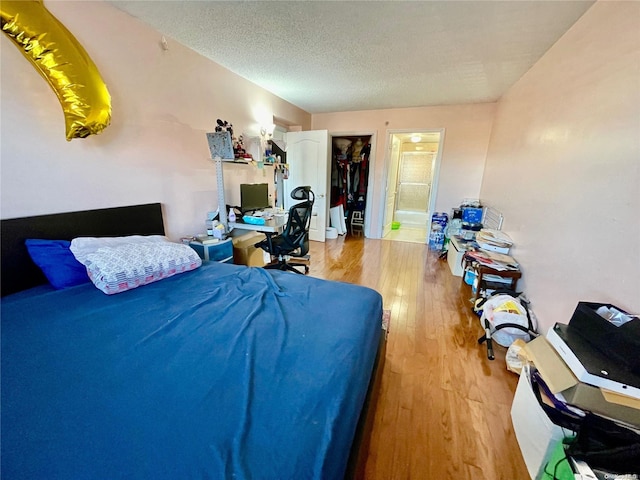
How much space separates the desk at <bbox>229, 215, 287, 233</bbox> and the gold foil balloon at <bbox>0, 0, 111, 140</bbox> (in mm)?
1453

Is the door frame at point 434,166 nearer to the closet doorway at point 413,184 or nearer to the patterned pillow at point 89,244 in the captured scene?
the closet doorway at point 413,184

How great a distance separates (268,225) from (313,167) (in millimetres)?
2258

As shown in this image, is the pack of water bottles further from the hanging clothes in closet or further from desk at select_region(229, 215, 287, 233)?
desk at select_region(229, 215, 287, 233)

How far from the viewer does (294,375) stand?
90 centimetres

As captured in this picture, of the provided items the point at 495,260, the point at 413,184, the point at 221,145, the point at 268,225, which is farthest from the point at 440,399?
the point at 413,184

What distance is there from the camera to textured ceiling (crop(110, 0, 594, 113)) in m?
1.78

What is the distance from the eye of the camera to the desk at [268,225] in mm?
2767

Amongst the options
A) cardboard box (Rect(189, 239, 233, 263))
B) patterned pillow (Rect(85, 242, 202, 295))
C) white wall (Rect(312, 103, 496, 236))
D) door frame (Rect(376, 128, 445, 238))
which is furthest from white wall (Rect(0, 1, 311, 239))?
door frame (Rect(376, 128, 445, 238))

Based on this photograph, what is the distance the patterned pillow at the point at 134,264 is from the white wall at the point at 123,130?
1.83 ft

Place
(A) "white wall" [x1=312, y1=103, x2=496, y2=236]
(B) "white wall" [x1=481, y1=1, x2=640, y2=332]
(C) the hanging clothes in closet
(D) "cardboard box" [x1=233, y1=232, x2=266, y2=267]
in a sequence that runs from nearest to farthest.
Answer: (B) "white wall" [x1=481, y1=1, x2=640, y2=332] → (D) "cardboard box" [x1=233, y1=232, x2=266, y2=267] → (A) "white wall" [x1=312, y1=103, x2=496, y2=236] → (C) the hanging clothes in closet

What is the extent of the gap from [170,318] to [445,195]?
4.70 meters

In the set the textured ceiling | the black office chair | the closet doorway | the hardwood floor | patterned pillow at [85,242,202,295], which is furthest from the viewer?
the closet doorway

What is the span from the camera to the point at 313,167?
465 cm

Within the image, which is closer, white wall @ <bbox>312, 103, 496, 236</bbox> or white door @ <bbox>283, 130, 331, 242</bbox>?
white wall @ <bbox>312, 103, 496, 236</bbox>
